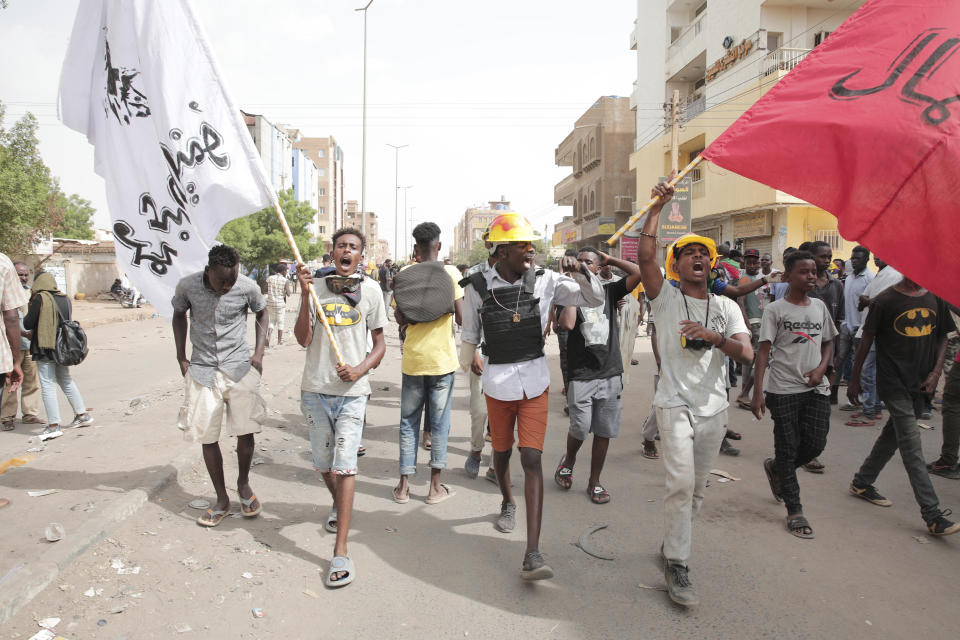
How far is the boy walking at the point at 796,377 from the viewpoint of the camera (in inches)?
170

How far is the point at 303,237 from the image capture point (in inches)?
1608

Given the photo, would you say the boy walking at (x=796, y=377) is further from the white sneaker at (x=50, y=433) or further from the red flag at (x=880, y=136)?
the white sneaker at (x=50, y=433)

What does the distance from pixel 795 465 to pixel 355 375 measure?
3.15 meters

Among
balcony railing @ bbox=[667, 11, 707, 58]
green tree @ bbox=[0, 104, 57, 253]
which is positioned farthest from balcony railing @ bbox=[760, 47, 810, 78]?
green tree @ bbox=[0, 104, 57, 253]

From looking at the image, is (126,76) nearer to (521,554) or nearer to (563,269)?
(563,269)

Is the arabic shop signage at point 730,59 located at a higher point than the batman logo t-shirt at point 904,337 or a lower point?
higher

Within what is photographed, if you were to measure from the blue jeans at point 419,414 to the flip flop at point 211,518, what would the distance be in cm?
133

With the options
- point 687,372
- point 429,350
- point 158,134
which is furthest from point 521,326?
point 158,134

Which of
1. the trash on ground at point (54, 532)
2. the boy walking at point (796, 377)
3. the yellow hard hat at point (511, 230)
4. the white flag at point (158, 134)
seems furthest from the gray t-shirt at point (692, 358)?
the trash on ground at point (54, 532)

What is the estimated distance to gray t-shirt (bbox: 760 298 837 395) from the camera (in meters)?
4.39

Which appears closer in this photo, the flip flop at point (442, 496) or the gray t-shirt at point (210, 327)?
the gray t-shirt at point (210, 327)

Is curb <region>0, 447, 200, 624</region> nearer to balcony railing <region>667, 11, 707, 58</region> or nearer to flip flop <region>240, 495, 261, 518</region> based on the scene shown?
flip flop <region>240, 495, 261, 518</region>

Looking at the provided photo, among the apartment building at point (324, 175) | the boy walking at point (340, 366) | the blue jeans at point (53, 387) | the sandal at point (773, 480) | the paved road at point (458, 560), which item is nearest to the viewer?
the paved road at point (458, 560)

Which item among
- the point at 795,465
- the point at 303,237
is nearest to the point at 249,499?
the point at 795,465
